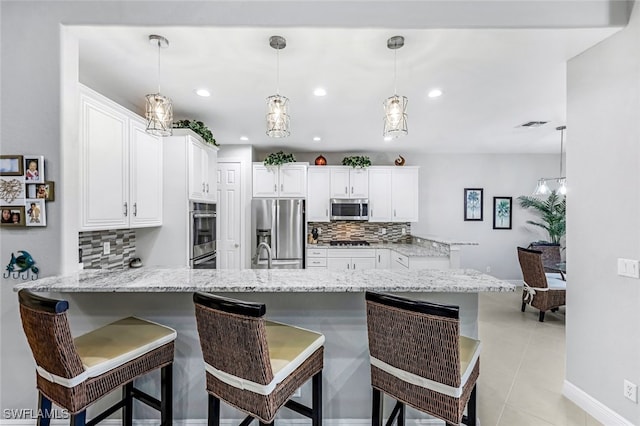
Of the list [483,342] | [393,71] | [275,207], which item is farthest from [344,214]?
[393,71]

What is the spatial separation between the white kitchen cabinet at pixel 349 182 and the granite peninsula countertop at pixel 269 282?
3580 millimetres

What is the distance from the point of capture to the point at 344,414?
6.51 ft

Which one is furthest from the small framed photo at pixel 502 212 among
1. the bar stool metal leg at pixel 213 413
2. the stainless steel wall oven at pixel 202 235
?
the bar stool metal leg at pixel 213 413

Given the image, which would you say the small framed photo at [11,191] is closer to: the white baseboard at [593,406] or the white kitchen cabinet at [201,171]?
the white kitchen cabinet at [201,171]

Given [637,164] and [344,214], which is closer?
[637,164]

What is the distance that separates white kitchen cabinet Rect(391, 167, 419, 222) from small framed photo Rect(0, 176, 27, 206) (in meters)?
4.73

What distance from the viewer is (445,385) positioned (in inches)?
51.3

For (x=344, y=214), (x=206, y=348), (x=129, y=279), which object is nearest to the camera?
(x=206, y=348)

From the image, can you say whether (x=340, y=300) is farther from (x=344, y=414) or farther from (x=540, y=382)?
(x=540, y=382)

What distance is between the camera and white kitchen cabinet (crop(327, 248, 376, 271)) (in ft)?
17.3

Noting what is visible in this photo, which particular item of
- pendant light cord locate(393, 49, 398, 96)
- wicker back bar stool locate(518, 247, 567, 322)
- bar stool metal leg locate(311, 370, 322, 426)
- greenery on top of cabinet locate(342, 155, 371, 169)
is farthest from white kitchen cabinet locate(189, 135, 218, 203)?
wicker back bar stool locate(518, 247, 567, 322)

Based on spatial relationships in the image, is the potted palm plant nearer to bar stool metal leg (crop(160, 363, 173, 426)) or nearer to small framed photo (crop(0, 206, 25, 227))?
bar stool metal leg (crop(160, 363, 173, 426))

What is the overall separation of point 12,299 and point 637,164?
12.5 ft

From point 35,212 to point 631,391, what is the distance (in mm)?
3699
